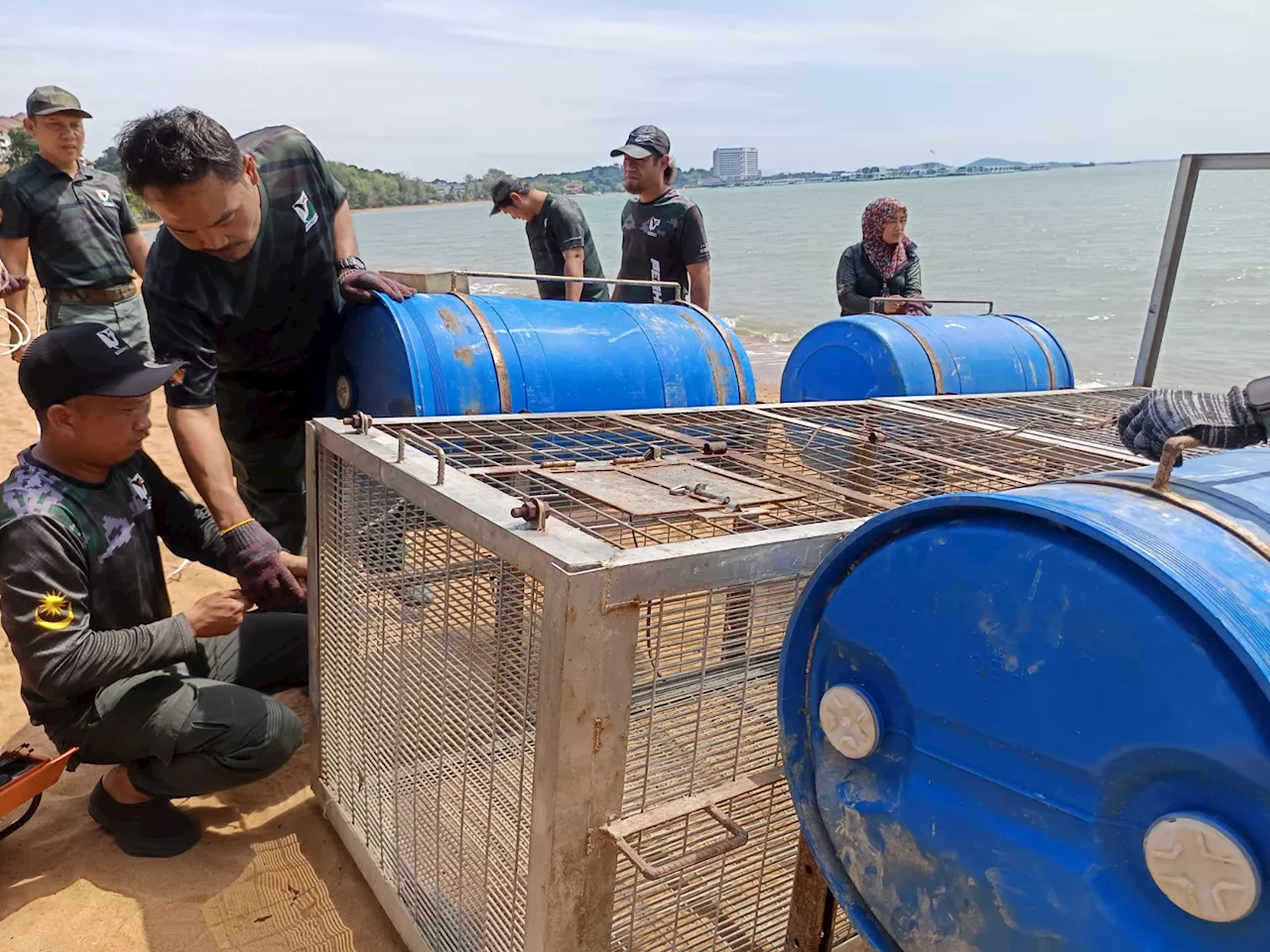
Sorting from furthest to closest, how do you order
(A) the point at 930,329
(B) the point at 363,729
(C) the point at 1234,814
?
(A) the point at 930,329, (B) the point at 363,729, (C) the point at 1234,814

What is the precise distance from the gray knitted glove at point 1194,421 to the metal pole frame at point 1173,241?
270cm

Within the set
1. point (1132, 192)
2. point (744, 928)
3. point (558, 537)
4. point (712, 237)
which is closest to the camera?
point (558, 537)

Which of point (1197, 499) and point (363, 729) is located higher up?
point (1197, 499)

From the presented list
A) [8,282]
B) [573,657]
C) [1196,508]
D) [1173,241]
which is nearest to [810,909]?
[573,657]

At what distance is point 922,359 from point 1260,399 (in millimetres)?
2998

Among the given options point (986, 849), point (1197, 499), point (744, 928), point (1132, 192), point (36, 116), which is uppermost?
point (1132, 192)

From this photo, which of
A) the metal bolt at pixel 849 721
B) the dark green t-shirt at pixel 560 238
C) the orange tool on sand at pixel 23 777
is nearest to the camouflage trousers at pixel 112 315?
the dark green t-shirt at pixel 560 238

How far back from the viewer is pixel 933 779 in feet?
4.17

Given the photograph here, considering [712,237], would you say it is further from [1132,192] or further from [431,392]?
[431,392]

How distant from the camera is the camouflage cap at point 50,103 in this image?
16.5 ft

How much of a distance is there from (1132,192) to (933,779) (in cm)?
7055

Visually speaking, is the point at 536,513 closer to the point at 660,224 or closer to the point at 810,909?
the point at 810,909

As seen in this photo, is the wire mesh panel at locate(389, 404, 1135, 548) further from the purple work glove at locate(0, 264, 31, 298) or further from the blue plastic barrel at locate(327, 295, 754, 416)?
the purple work glove at locate(0, 264, 31, 298)

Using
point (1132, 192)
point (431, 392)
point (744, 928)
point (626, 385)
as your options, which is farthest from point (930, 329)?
point (1132, 192)
